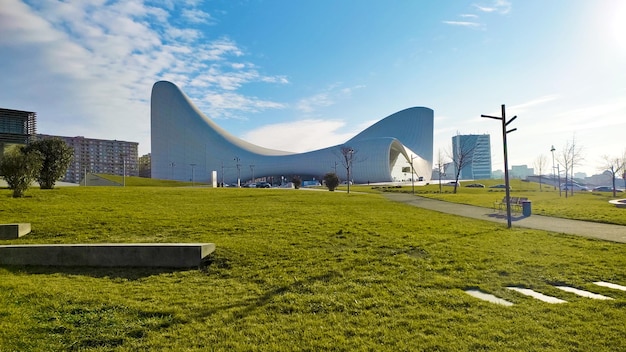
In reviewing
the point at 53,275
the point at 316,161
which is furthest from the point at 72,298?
the point at 316,161

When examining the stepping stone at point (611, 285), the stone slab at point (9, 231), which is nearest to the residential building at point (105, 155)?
the stone slab at point (9, 231)

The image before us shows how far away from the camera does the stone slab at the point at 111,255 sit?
19.6ft

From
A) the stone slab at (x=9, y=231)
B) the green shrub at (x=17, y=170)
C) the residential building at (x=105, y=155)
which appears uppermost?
the residential building at (x=105, y=155)

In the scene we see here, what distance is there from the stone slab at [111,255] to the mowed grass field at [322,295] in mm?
188

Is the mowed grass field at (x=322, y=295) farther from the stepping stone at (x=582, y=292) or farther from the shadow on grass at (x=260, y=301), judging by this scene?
the stepping stone at (x=582, y=292)

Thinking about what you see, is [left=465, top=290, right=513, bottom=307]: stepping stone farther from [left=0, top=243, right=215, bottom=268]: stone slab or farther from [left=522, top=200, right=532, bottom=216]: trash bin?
[left=522, top=200, right=532, bottom=216]: trash bin

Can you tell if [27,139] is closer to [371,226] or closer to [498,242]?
[371,226]

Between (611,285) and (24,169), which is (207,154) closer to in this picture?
(24,169)

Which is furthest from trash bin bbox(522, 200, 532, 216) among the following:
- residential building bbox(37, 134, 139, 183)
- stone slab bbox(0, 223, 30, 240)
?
residential building bbox(37, 134, 139, 183)

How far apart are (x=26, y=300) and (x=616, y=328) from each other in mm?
6402

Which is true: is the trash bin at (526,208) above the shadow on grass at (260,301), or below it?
above

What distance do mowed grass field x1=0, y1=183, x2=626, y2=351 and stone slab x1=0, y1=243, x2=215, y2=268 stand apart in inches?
7.4

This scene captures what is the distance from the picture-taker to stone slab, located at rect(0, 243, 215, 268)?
235 inches

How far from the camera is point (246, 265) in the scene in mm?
5914
